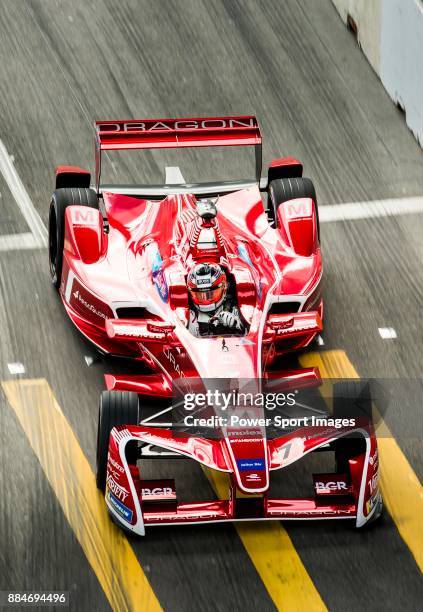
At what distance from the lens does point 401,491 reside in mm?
14805

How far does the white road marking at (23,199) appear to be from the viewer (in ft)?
60.4

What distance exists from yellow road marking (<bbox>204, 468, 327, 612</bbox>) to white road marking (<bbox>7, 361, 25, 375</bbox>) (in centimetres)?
318

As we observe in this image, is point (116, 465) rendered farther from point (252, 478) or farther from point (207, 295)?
point (207, 295)

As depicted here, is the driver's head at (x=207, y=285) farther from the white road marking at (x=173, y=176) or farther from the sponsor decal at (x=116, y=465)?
the white road marking at (x=173, y=176)

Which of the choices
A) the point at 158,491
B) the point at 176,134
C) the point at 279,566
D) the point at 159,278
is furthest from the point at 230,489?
the point at 176,134

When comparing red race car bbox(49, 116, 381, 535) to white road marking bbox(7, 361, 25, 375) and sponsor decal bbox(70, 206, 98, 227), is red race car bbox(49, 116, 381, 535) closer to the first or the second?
sponsor decal bbox(70, 206, 98, 227)

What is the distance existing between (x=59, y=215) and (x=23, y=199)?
2005 millimetres

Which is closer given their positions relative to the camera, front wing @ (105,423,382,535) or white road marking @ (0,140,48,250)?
front wing @ (105,423,382,535)

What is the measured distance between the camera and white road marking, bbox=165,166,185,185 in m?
18.3

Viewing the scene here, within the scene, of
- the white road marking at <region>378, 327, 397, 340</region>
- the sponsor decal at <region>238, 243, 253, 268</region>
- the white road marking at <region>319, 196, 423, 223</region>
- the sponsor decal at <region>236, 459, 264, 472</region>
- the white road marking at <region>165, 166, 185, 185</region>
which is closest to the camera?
the sponsor decal at <region>236, 459, 264, 472</region>

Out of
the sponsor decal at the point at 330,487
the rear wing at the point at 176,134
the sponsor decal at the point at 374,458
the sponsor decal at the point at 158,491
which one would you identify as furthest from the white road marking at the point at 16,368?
the sponsor decal at the point at 374,458

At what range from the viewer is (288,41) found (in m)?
21.8

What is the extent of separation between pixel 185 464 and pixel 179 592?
1729 mm

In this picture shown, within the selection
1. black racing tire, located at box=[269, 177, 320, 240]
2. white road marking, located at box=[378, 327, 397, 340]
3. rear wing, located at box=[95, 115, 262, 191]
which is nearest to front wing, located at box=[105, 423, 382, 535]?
white road marking, located at box=[378, 327, 397, 340]
